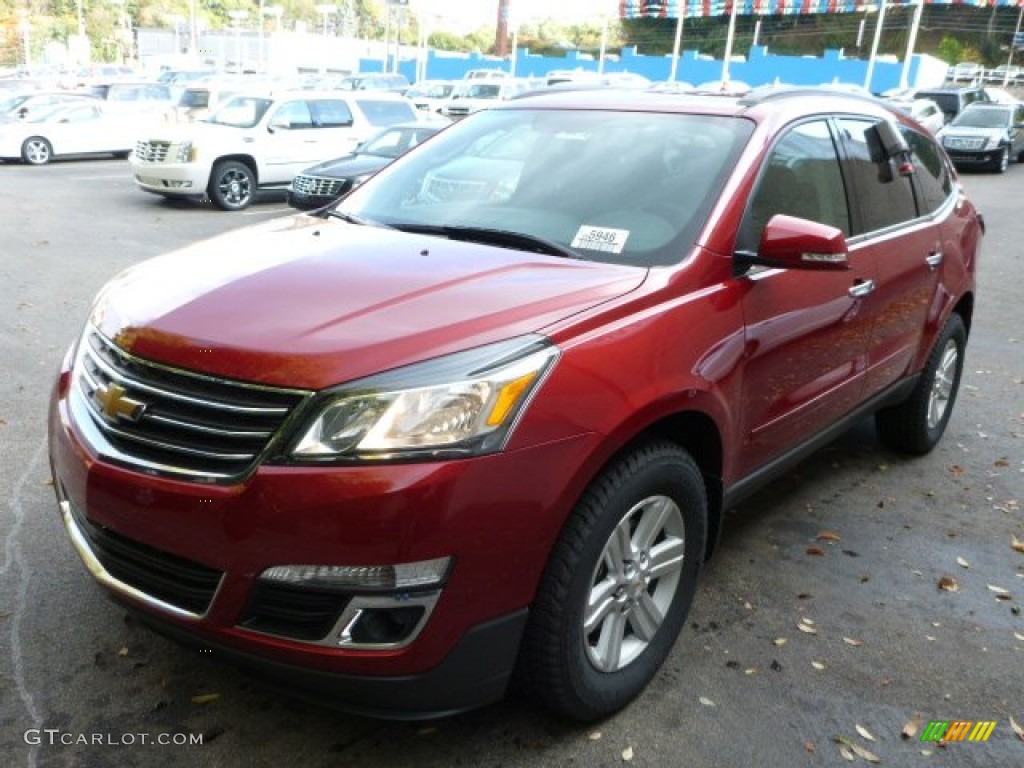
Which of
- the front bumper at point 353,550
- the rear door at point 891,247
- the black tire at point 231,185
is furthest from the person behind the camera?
the black tire at point 231,185

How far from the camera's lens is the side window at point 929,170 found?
182 inches

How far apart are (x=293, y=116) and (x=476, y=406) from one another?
1374 cm

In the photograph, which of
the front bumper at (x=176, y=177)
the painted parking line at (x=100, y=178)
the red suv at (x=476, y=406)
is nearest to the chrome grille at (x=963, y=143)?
the front bumper at (x=176, y=177)

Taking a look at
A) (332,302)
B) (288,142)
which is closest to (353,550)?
(332,302)

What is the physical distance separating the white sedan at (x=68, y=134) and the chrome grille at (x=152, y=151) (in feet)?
16.9

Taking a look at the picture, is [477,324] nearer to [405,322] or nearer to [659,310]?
[405,322]

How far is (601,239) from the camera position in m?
3.13

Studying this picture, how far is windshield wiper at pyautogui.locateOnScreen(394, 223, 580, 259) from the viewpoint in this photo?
3.09 m

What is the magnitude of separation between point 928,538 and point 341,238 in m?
2.88

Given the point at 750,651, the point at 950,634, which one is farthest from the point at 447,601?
the point at 950,634

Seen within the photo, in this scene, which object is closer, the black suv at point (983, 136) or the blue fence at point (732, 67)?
the black suv at point (983, 136)

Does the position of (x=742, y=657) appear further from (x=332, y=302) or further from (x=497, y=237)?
(x=332, y=302)

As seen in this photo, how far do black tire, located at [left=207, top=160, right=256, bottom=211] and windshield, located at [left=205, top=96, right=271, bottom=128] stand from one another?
2.55 feet

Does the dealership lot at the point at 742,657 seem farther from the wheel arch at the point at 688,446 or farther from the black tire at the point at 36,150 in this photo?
the black tire at the point at 36,150
